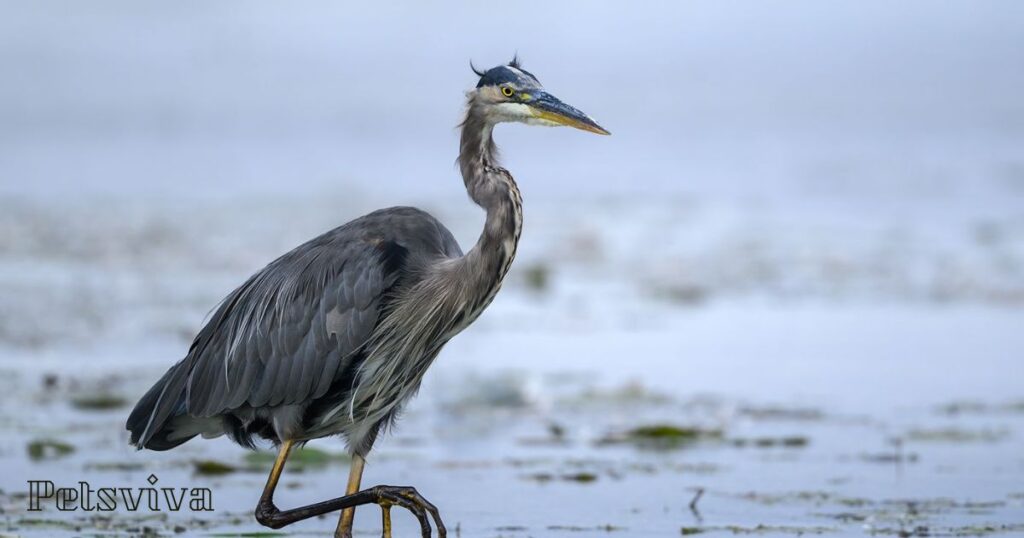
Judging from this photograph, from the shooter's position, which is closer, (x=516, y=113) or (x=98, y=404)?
(x=516, y=113)

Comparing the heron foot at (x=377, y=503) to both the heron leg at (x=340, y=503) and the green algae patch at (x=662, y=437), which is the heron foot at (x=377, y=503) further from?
the green algae patch at (x=662, y=437)

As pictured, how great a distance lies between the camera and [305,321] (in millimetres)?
6688

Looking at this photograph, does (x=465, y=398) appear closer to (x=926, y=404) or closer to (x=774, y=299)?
(x=926, y=404)

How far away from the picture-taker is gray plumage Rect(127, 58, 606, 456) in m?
6.55

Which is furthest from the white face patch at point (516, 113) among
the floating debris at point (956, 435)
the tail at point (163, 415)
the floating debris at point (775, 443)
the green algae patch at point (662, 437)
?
the floating debris at point (956, 435)

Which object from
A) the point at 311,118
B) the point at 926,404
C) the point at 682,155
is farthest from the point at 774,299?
the point at 311,118

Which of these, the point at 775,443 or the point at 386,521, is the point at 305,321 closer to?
the point at 386,521

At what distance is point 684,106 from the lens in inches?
1314

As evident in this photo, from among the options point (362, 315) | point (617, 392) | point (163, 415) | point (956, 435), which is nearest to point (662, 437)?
point (617, 392)

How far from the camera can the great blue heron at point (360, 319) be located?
6.51 metres

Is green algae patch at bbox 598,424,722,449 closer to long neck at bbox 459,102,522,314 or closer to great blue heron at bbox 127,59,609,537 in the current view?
great blue heron at bbox 127,59,609,537

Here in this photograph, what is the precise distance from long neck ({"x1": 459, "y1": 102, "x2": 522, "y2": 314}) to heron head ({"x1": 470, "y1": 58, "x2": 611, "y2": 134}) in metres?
0.07

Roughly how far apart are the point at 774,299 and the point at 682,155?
12.4 metres

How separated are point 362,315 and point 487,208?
678 millimetres
